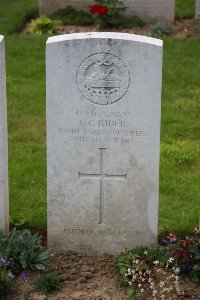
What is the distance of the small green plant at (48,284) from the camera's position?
212 inches

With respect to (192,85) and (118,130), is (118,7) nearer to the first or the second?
(192,85)

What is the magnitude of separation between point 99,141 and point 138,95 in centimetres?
46

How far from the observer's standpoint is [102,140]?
567cm

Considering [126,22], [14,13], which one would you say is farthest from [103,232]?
[14,13]

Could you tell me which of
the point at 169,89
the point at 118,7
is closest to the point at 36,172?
the point at 169,89

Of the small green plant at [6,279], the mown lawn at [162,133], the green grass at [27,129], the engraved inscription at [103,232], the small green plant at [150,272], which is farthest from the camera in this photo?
the green grass at [27,129]

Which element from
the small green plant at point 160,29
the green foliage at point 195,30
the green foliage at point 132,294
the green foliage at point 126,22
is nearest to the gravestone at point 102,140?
the green foliage at point 132,294

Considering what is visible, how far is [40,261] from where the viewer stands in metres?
5.59

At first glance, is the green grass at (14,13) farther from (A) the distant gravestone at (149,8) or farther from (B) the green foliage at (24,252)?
(B) the green foliage at (24,252)

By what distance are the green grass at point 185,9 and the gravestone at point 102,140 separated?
25.9ft

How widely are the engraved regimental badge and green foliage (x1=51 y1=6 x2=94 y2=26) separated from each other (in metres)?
7.25

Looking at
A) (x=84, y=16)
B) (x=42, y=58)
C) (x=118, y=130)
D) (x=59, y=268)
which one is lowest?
(x=59, y=268)

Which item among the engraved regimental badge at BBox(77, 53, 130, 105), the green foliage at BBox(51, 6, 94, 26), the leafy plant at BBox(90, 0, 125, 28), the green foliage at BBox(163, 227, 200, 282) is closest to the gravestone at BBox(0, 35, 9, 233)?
the engraved regimental badge at BBox(77, 53, 130, 105)

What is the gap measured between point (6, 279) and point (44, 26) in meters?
7.50
